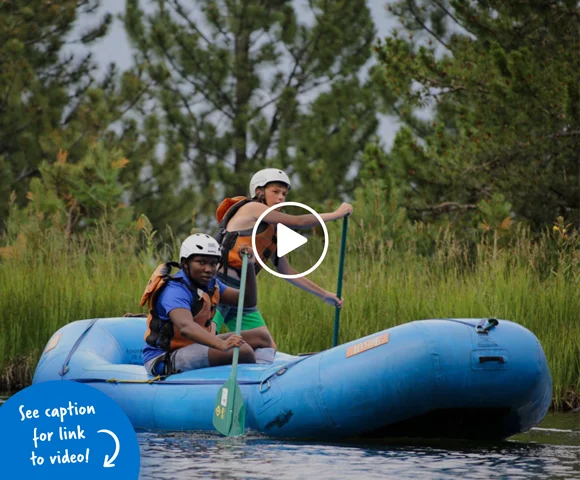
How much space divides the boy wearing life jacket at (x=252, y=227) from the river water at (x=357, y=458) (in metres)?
1.03

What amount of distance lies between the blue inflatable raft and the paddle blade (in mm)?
142

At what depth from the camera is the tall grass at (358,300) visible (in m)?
10.6

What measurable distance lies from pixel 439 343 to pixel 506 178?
7.84 m

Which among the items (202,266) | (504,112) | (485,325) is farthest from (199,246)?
(504,112)

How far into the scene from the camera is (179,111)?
2719 cm

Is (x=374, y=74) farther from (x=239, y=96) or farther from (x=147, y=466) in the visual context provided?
(x=147, y=466)

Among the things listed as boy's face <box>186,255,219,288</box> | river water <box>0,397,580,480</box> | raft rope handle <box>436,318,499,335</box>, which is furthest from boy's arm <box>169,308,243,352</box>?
raft rope handle <box>436,318,499,335</box>

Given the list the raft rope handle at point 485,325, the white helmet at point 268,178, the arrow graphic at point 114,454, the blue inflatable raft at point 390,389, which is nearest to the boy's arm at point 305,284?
the white helmet at point 268,178

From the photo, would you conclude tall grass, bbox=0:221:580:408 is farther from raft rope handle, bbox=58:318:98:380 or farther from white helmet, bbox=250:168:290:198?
white helmet, bbox=250:168:290:198

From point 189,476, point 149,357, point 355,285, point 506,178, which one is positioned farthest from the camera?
point 506,178

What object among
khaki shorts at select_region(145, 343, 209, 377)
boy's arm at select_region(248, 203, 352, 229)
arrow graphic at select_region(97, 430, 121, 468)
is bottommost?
arrow graphic at select_region(97, 430, 121, 468)

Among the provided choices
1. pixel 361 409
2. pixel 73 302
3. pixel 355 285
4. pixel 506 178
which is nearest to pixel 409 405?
pixel 361 409

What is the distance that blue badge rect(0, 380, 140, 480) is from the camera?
644cm

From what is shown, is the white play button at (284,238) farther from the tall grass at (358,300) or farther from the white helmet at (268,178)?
the tall grass at (358,300)
